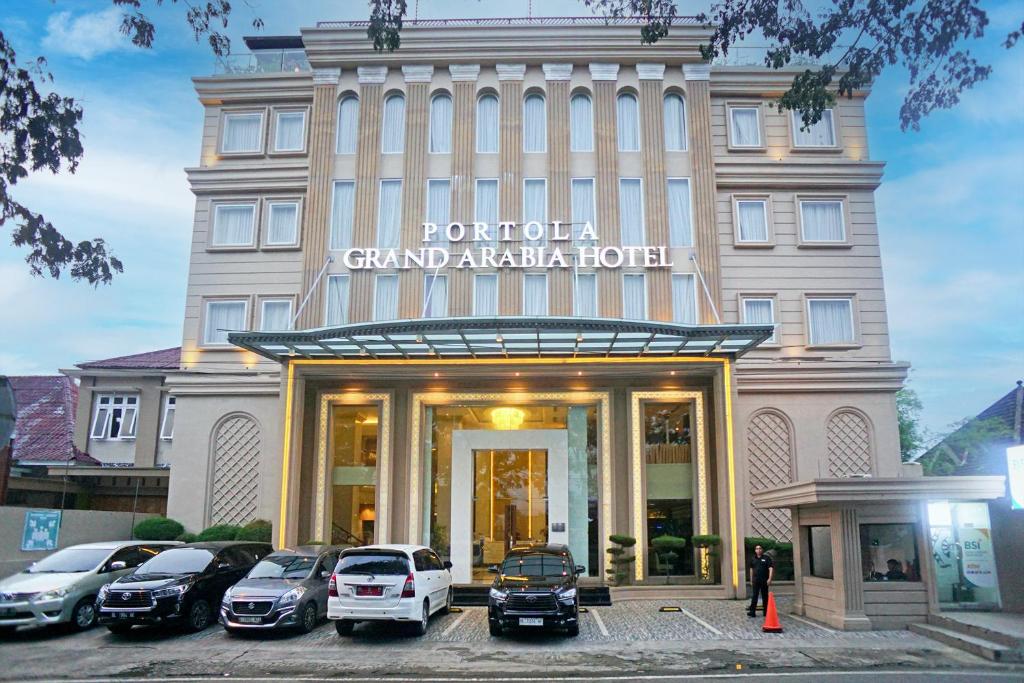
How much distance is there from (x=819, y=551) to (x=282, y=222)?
1811cm

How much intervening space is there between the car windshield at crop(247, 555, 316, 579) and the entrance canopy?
569 cm

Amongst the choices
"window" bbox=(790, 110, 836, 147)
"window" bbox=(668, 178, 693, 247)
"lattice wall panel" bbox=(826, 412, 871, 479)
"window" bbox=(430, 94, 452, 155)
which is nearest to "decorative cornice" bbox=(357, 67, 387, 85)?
"window" bbox=(430, 94, 452, 155)

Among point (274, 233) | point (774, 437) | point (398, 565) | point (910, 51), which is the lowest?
point (398, 565)

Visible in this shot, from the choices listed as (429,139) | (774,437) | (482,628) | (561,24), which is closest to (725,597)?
(774,437)

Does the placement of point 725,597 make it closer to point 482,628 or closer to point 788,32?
point 482,628

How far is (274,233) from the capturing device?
25781mm

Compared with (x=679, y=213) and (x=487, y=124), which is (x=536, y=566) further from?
(x=487, y=124)

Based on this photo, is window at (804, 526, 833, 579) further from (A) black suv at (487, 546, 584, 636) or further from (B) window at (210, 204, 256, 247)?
(B) window at (210, 204, 256, 247)

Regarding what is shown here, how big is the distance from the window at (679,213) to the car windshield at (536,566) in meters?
11.5

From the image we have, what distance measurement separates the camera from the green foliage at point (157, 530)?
76.1 ft

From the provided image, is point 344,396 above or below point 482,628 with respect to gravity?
above

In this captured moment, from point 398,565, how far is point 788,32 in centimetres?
1071

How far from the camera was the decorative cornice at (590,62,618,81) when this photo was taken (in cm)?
2534

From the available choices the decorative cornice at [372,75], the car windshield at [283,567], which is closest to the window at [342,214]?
the decorative cornice at [372,75]
